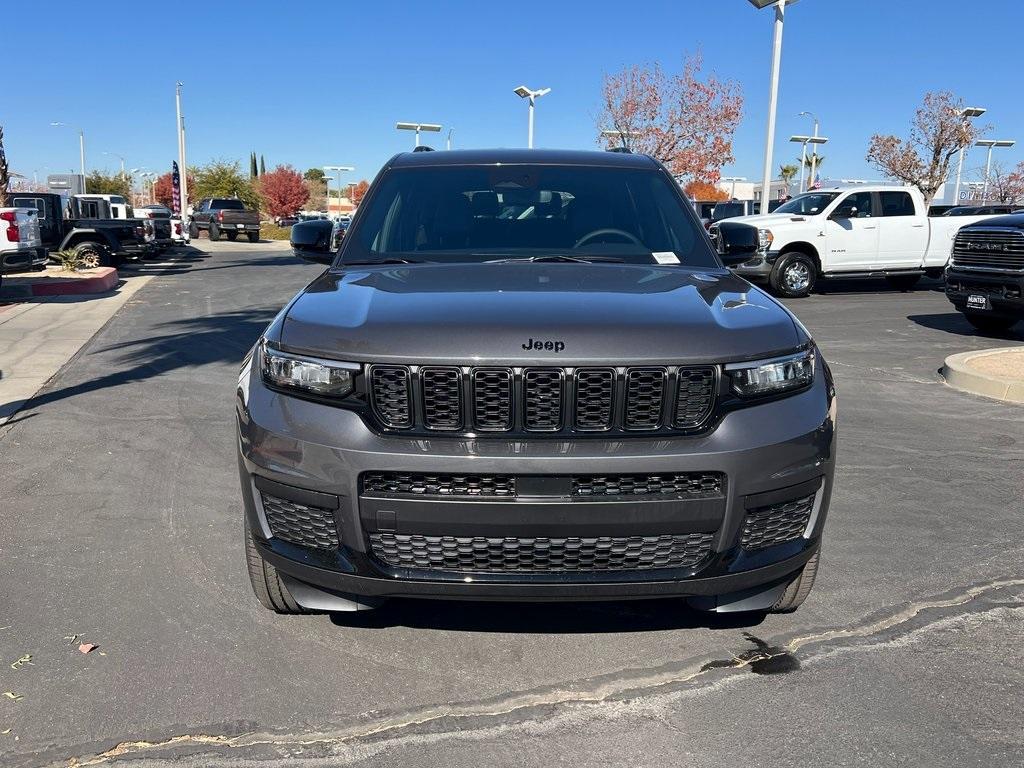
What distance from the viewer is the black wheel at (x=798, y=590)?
10.7ft

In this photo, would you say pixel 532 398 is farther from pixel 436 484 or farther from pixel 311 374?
pixel 311 374

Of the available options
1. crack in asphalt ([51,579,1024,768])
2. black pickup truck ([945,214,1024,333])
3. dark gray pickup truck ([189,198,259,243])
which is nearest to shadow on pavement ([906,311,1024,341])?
black pickup truck ([945,214,1024,333])

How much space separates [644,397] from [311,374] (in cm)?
104

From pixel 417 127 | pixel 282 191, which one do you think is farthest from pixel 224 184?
pixel 417 127

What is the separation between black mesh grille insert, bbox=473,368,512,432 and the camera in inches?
105

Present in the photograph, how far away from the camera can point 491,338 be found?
8.84ft

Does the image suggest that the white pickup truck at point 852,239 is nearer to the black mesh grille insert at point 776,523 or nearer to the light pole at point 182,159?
the black mesh grille insert at point 776,523

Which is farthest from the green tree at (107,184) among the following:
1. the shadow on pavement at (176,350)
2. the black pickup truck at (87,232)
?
the shadow on pavement at (176,350)

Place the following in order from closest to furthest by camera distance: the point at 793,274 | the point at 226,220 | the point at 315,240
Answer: the point at 315,240, the point at 793,274, the point at 226,220

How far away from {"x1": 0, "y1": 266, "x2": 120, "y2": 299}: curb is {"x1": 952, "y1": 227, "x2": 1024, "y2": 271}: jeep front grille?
14.9 meters

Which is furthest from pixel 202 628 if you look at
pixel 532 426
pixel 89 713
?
pixel 532 426

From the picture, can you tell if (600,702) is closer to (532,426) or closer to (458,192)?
(532,426)

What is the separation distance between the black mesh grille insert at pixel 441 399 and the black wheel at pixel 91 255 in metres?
19.9

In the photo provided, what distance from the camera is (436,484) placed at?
263cm
